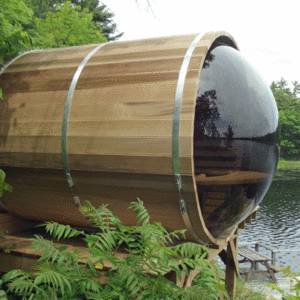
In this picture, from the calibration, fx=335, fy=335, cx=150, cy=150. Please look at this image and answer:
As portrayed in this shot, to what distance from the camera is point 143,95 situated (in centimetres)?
285

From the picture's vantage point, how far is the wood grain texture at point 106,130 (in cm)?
275

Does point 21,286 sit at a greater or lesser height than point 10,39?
lesser

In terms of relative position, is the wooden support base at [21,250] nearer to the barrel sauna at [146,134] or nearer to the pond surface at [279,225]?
the barrel sauna at [146,134]

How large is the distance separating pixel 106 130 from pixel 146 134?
371 millimetres

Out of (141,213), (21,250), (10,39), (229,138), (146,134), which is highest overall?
(10,39)

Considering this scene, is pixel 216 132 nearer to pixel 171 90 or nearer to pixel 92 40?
pixel 171 90

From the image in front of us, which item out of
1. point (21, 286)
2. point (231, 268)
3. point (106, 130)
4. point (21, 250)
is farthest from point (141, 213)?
point (231, 268)

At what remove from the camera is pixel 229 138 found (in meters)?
2.85

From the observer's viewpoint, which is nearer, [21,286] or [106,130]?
[21,286]

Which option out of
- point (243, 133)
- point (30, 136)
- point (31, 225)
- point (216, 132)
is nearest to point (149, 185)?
point (216, 132)

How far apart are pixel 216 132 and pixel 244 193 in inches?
30.0

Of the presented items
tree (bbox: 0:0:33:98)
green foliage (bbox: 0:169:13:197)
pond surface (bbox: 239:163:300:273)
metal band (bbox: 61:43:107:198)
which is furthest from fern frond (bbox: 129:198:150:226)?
pond surface (bbox: 239:163:300:273)

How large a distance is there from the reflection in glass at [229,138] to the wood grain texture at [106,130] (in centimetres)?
14

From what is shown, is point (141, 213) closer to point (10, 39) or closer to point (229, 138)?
point (229, 138)
